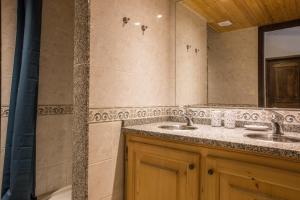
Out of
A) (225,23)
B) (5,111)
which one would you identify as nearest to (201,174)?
(225,23)

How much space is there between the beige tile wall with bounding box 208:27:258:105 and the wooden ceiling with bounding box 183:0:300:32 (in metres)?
0.06

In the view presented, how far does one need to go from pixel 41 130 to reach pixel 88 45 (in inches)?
39.9

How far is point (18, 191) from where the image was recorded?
1612mm

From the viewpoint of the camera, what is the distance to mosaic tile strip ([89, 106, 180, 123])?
1347 mm

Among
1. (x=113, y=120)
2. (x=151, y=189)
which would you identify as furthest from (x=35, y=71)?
(x=151, y=189)

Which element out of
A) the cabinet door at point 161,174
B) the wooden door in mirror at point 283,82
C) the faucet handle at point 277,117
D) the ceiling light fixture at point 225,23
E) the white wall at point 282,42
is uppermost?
the ceiling light fixture at point 225,23

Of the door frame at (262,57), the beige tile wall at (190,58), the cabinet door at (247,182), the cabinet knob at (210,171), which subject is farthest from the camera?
the beige tile wall at (190,58)

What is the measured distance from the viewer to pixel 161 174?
1.35 meters

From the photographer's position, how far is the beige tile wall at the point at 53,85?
6.23 feet

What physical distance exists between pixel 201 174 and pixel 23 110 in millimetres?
1302

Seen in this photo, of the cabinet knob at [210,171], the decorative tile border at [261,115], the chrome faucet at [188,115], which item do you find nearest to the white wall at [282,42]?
the decorative tile border at [261,115]

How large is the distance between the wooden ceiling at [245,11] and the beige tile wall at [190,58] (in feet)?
0.25

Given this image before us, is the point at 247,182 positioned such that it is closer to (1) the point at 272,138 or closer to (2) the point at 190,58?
(1) the point at 272,138

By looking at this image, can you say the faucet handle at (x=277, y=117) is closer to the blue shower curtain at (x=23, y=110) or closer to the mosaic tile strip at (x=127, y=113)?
the mosaic tile strip at (x=127, y=113)
